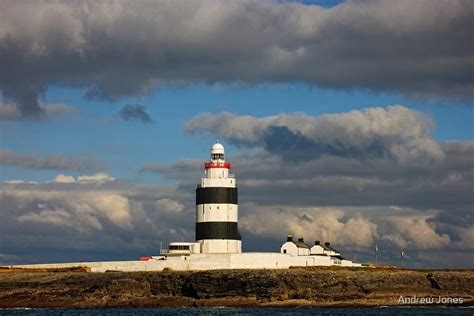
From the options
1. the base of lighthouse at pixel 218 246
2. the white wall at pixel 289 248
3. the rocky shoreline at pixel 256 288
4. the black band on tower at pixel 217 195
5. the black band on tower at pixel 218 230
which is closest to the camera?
the rocky shoreline at pixel 256 288

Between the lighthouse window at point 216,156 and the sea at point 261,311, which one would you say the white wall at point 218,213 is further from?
the sea at point 261,311

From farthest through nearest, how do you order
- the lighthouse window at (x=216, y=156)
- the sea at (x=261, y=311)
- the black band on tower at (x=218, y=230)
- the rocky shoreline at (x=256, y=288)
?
the lighthouse window at (x=216, y=156), the black band on tower at (x=218, y=230), the rocky shoreline at (x=256, y=288), the sea at (x=261, y=311)

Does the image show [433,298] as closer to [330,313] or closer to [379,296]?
[379,296]

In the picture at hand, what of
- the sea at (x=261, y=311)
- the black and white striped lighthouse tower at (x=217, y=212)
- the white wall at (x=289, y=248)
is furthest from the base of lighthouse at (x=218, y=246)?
the white wall at (x=289, y=248)

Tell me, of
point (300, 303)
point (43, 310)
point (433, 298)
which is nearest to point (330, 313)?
point (300, 303)

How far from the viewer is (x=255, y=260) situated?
8881 centimetres

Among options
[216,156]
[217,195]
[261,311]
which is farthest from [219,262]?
[216,156]

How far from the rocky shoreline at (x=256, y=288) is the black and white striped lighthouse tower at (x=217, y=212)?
5.48m

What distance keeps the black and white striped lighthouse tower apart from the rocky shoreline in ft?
18.0

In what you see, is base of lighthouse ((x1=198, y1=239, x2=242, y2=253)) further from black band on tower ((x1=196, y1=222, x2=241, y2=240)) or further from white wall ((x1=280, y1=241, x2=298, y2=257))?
white wall ((x1=280, y1=241, x2=298, y2=257))

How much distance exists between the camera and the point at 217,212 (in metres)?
90.6

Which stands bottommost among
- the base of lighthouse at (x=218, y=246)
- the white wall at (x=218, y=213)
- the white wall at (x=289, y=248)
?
the base of lighthouse at (x=218, y=246)

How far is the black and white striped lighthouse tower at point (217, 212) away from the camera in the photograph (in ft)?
297

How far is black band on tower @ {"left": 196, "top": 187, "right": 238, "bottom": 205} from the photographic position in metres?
91.0
